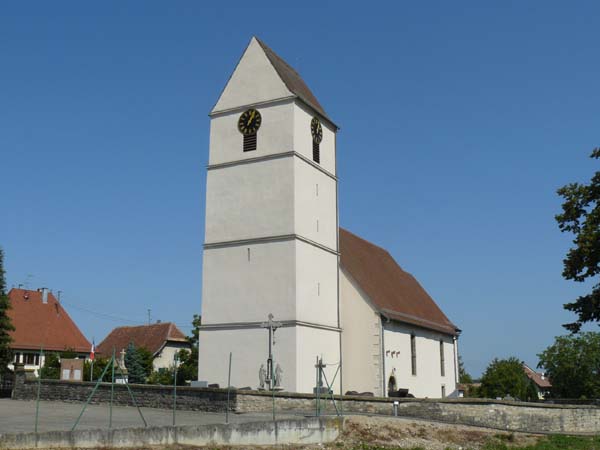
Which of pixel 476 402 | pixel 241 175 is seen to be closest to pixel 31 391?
pixel 241 175

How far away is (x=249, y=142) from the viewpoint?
3178 centimetres

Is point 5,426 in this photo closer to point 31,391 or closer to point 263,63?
point 31,391

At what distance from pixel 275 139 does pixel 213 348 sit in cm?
957

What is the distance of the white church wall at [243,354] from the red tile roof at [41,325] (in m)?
30.7

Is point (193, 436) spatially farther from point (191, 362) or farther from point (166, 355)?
point (166, 355)

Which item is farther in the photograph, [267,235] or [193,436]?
[267,235]

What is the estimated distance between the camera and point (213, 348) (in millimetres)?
30438

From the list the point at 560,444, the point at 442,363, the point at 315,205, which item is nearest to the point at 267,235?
the point at 315,205

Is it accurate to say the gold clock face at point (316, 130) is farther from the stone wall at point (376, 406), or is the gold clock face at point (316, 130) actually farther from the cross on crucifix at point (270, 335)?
the stone wall at point (376, 406)

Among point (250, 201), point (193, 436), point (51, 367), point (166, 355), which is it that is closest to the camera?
point (193, 436)

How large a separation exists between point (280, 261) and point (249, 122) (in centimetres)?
678

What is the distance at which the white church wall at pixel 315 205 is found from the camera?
30609 millimetres

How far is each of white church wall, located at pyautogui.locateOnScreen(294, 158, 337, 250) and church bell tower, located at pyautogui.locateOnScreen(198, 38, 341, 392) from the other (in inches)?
1.9

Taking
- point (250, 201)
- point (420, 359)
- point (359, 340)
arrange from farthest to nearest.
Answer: point (420, 359) < point (359, 340) < point (250, 201)
